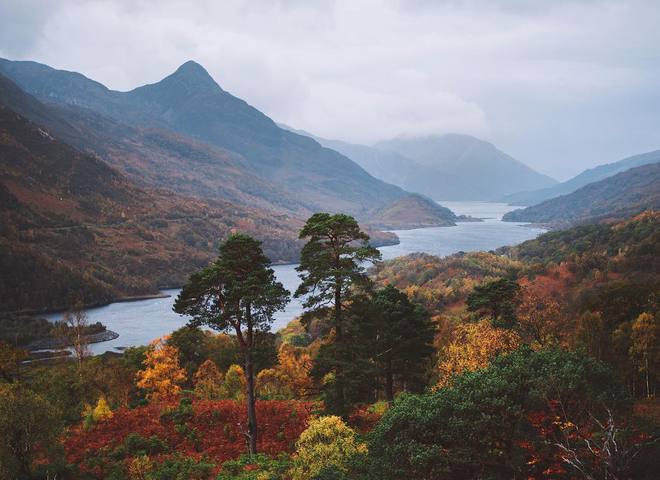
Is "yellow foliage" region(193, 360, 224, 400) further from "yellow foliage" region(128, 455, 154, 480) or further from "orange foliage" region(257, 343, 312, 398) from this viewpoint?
"yellow foliage" region(128, 455, 154, 480)

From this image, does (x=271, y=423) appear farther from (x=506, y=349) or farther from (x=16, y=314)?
(x=16, y=314)

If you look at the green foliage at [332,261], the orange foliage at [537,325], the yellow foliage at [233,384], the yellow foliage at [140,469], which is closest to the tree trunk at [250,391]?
the green foliage at [332,261]

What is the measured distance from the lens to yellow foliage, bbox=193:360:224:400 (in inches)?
2063

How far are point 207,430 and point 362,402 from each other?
35.2ft

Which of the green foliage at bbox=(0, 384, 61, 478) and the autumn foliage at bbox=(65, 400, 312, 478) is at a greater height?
the green foliage at bbox=(0, 384, 61, 478)

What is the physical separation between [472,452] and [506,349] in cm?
1677

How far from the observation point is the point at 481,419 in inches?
901

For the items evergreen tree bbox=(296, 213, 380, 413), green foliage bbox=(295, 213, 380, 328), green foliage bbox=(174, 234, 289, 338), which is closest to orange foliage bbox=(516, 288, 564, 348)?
evergreen tree bbox=(296, 213, 380, 413)

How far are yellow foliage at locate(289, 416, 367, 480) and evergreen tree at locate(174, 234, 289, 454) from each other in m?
8.05

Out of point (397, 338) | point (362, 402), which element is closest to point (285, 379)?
point (362, 402)

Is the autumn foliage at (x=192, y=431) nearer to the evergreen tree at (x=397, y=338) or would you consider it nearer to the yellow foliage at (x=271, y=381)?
the evergreen tree at (x=397, y=338)

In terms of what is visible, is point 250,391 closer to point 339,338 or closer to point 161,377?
point 339,338

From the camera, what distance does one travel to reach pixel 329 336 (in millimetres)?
33469

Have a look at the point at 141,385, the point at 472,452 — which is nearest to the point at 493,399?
the point at 472,452
